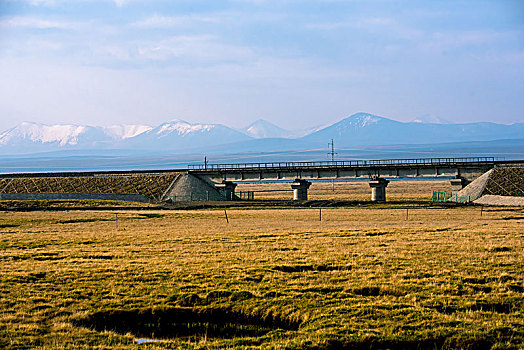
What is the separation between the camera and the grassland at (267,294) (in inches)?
555

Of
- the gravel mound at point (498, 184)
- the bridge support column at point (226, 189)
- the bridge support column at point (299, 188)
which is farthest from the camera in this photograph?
the bridge support column at point (226, 189)

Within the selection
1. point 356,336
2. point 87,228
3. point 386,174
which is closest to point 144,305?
point 356,336

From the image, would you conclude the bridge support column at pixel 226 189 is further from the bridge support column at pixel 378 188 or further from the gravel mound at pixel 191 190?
the bridge support column at pixel 378 188

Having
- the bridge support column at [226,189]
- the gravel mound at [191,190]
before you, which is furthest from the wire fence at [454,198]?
the gravel mound at [191,190]

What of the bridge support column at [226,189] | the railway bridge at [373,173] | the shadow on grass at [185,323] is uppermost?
the railway bridge at [373,173]

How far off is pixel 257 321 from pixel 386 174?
279 feet

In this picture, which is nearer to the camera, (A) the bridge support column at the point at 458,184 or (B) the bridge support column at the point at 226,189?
(A) the bridge support column at the point at 458,184

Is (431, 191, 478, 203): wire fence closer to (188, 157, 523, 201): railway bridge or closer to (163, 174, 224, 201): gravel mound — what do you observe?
(188, 157, 523, 201): railway bridge

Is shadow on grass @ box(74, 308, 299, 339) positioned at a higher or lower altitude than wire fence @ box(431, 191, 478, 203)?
higher

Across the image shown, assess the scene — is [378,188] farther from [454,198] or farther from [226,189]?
[226,189]

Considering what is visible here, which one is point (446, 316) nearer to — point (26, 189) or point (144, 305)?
point (144, 305)

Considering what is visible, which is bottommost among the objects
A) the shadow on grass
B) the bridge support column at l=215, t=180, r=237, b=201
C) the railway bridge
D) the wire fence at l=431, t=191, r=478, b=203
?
the wire fence at l=431, t=191, r=478, b=203

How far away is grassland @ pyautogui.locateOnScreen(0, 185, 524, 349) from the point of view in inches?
555

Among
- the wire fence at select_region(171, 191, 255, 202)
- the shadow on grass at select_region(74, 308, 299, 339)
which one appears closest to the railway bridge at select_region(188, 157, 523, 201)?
the wire fence at select_region(171, 191, 255, 202)
